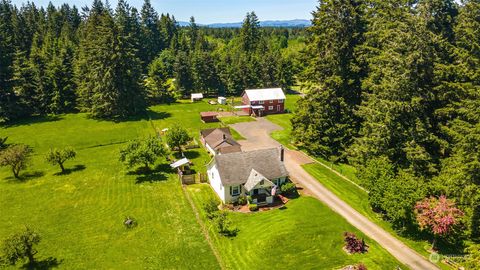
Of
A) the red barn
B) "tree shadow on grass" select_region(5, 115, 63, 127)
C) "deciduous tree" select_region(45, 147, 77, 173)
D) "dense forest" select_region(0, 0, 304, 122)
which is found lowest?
"deciduous tree" select_region(45, 147, 77, 173)

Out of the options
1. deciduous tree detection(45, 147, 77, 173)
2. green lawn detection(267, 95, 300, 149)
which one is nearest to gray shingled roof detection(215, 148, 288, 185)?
green lawn detection(267, 95, 300, 149)

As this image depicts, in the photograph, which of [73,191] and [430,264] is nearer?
[430,264]

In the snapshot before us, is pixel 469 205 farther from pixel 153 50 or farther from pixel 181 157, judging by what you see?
pixel 153 50

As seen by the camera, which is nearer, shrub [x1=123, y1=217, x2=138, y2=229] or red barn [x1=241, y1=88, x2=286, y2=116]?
shrub [x1=123, y1=217, x2=138, y2=229]

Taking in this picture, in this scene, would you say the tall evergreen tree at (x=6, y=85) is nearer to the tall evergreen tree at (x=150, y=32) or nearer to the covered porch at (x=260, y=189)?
the tall evergreen tree at (x=150, y=32)

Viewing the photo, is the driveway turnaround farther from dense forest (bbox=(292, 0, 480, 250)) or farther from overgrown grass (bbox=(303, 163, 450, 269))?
dense forest (bbox=(292, 0, 480, 250))

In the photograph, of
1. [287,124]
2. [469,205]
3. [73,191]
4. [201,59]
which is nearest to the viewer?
[469,205]

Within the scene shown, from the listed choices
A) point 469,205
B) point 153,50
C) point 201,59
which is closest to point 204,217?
point 469,205
